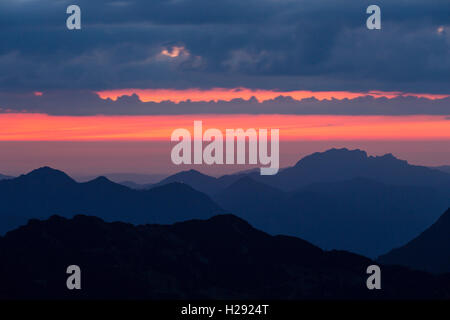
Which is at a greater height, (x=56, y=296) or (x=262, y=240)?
(x=262, y=240)

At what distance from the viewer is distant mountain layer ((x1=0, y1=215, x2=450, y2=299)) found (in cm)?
15850

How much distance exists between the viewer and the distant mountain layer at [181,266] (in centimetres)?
15850

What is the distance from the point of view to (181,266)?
174 m

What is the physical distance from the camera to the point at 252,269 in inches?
6973
